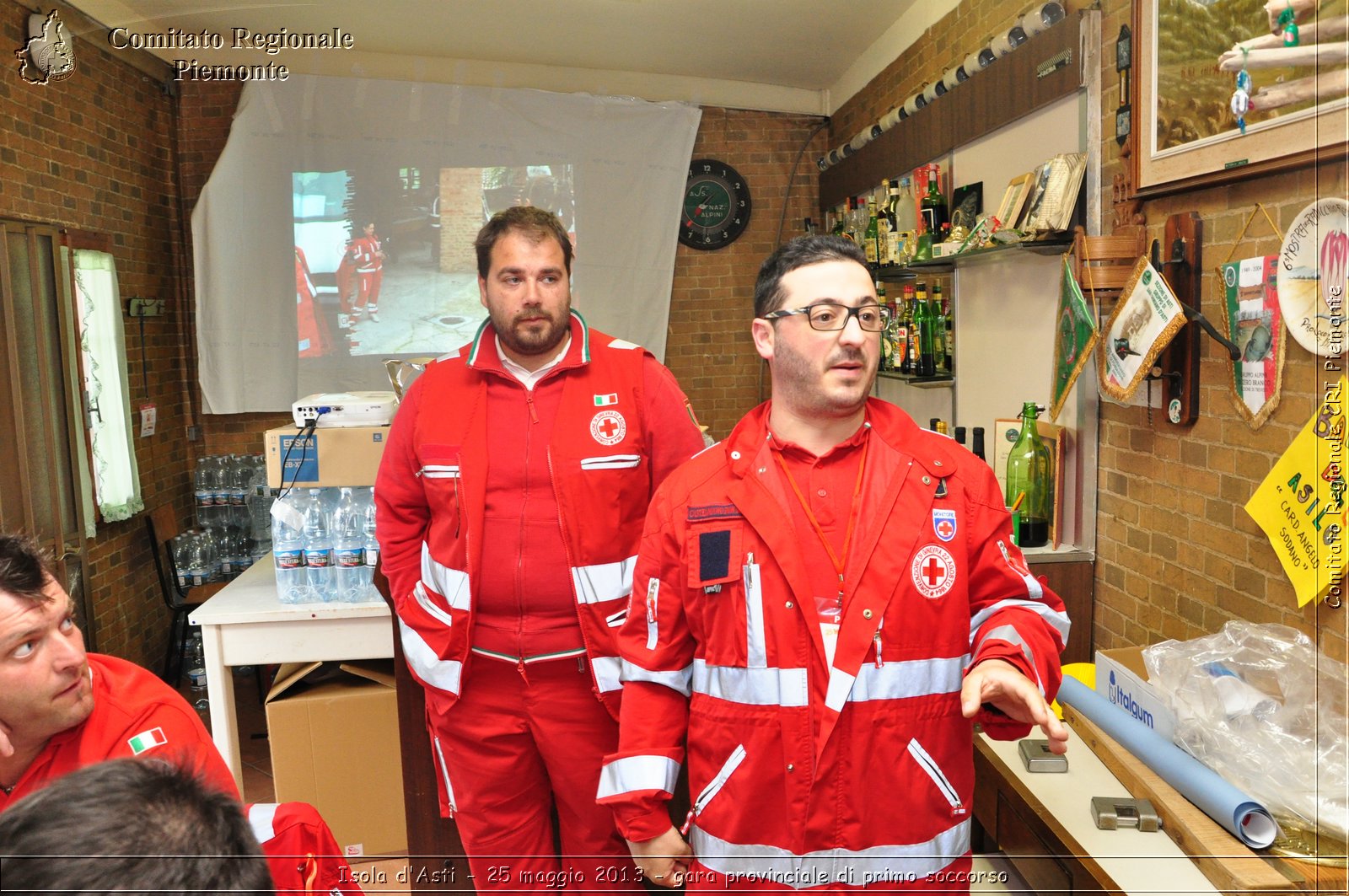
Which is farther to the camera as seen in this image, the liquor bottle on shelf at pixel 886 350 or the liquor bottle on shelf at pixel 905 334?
the liquor bottle on shelf at pixel 886 350

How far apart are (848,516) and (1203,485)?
849 millimetres

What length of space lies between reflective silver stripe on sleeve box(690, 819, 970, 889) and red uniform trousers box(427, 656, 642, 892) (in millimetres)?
477

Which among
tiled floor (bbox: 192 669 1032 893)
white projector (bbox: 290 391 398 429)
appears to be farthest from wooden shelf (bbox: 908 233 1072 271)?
white projector (bbox: 290 391 398 429)

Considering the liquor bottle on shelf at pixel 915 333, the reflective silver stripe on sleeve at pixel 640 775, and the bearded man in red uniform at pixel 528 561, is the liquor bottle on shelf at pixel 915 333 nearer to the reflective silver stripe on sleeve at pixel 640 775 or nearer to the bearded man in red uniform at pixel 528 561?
the bearded man in red uniform at pixel 528 561

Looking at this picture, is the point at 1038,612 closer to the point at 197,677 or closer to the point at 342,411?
the point at 342,411

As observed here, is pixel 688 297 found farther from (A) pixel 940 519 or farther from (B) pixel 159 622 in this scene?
(A) pixel 940 519

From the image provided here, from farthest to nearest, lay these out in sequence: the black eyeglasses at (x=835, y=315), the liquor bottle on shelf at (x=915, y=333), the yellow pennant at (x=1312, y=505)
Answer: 1. the liquor bottle on shelf at (x=915, y=333)
2. the yellow pennant at (x=1312, y=505)
3. the black eyeglasses at (x=835, y=315)

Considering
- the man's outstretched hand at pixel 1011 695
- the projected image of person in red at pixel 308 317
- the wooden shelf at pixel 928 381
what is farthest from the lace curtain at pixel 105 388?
the wooden shelf at pixel 928 381

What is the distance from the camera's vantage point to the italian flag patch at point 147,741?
0.88 m

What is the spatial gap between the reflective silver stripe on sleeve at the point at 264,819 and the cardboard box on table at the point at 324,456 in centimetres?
122

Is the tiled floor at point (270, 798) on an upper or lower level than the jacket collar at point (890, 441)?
lower

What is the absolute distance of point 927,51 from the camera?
9.18ft

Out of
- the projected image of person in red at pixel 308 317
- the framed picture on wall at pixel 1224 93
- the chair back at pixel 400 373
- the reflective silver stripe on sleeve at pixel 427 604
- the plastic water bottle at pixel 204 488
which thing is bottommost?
the reflective silver stripe on sleeve at pixel 427 604

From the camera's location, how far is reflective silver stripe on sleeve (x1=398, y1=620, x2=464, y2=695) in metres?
1.50
